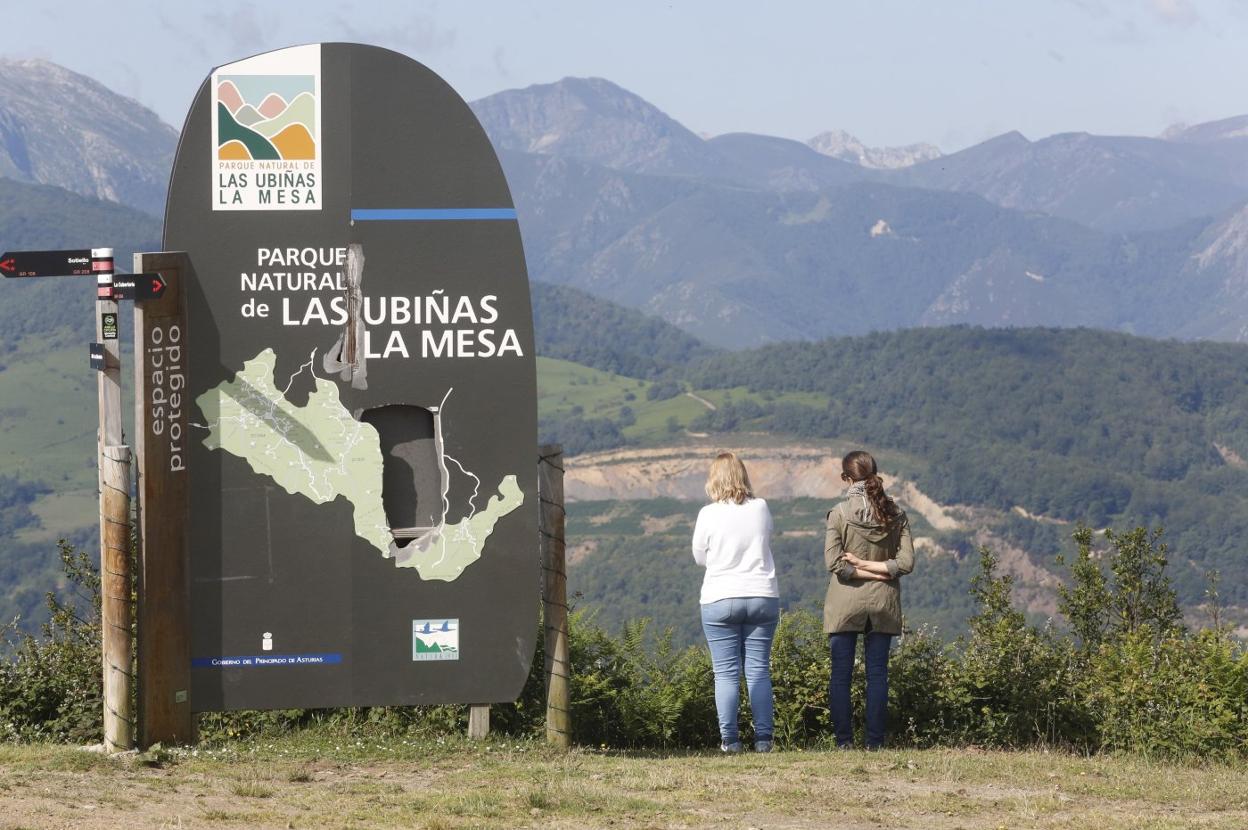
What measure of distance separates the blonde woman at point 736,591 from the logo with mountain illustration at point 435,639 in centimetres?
148

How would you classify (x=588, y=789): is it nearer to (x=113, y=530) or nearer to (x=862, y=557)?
(x=862, y=557)

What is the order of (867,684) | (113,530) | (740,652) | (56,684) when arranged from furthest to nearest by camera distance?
(56,684)
(867,684)
(740,652)
(113,530)

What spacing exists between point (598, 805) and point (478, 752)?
190 cm

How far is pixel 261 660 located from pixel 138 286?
224 centimetres

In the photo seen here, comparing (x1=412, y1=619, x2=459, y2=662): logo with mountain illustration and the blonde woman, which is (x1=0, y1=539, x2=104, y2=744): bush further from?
the blonde woman

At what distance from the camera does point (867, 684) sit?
988 centimetres

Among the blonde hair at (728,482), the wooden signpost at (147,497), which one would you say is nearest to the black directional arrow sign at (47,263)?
the wooden signpost at (147,497)

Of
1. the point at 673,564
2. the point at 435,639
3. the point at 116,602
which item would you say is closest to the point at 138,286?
the point at 116,602

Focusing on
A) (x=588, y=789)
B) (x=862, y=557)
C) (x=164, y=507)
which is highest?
(x=164, y=507)

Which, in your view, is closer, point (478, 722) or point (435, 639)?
point (435, 639)

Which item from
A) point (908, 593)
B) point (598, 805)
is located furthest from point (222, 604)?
point (908, 593)

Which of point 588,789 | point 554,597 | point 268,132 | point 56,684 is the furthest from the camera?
point 56,684

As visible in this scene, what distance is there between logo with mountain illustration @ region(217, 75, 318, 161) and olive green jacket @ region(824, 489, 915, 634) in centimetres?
382

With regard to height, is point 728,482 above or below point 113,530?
above
